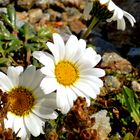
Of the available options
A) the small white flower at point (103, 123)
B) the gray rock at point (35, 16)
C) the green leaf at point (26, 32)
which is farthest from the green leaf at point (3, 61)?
the gray rock at point (35, 16)

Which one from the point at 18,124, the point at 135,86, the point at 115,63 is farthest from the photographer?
the point at 115,63

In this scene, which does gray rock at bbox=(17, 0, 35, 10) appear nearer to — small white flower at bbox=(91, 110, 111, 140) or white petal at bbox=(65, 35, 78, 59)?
small white flower at bbox=(91, 110, 111, 140)

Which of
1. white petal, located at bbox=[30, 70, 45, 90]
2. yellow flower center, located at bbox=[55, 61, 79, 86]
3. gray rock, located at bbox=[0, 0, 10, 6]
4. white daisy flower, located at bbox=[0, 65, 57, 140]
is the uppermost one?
yellow flower center, located at bbox=[55, 61, 79, 86]

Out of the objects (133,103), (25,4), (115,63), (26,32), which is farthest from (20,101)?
(25,4)

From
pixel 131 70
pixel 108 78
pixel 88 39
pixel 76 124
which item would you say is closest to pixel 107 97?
pixel 108 78

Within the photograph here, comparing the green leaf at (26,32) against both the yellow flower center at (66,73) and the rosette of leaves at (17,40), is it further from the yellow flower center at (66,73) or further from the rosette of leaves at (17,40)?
the yellow flower center at (66,73)

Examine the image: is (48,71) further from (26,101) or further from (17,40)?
(17,40)

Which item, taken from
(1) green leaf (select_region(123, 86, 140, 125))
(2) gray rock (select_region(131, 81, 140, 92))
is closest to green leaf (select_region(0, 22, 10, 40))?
(2) gray rock (select_region(131, 81, 140, 92))

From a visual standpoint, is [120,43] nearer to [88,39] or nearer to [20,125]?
[88,39]
